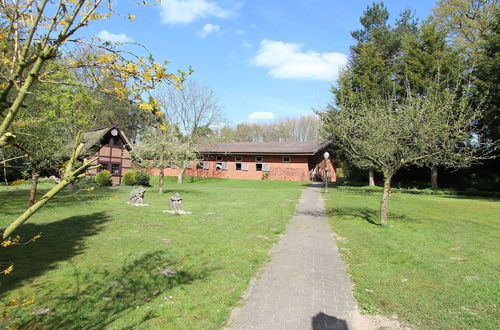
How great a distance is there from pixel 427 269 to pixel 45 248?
870 cm

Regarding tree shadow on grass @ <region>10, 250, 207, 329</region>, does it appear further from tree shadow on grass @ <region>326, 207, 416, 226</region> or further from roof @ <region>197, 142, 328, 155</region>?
roof @ <region>197, 142, 328, 155</region>

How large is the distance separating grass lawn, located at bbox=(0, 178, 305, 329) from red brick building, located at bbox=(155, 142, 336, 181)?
25.8 meters

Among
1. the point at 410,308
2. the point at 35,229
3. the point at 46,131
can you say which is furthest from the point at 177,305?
the point at 46,131

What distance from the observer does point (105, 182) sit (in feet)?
87.1

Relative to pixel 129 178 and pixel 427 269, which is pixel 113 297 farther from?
pixel 129 178

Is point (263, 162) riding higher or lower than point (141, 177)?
higher

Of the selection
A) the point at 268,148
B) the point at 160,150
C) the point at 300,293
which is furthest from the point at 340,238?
the point at 268,148

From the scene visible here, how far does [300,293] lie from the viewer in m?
5.50

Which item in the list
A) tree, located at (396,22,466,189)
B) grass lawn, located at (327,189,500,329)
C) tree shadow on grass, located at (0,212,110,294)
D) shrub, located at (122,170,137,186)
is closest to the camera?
grass lawn, located at (327,189,500,329)

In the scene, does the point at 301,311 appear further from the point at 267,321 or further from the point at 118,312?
the point at 118,312

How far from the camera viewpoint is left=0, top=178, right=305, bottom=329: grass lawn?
4559 millimetres

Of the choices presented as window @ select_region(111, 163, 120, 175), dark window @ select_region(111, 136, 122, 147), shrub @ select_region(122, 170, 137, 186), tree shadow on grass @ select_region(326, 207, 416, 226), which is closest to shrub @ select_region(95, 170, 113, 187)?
shrub @ select_region(122, 170, 137, 186)

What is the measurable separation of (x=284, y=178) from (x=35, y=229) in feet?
98.8

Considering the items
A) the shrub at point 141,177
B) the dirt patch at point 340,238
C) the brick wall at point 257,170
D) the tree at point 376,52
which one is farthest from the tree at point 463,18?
the shrub at point 141,177
